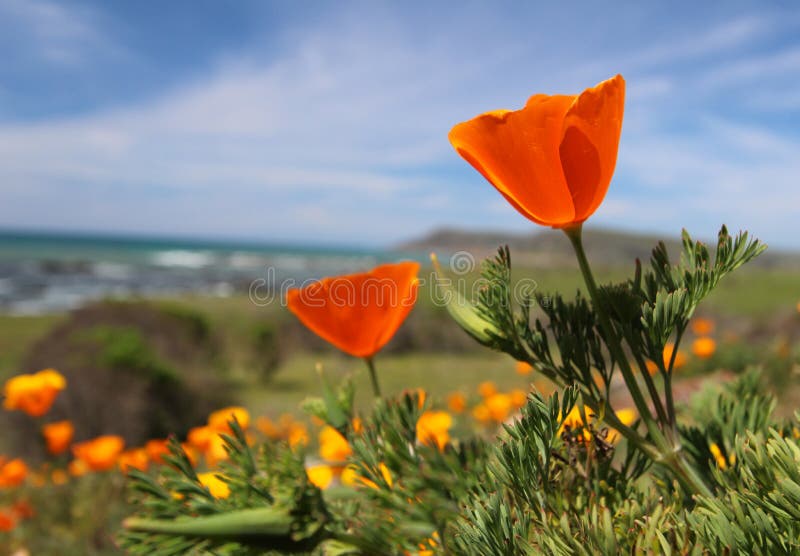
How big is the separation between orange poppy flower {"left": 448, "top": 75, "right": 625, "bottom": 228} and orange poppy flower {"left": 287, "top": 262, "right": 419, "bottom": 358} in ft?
0.89

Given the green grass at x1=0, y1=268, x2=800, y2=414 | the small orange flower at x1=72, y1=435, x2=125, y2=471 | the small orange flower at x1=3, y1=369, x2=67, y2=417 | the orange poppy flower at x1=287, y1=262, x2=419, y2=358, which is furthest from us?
the green grass at x1=0, y1=268, x2=800, y2=414

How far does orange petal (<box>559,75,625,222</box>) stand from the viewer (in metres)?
0.68

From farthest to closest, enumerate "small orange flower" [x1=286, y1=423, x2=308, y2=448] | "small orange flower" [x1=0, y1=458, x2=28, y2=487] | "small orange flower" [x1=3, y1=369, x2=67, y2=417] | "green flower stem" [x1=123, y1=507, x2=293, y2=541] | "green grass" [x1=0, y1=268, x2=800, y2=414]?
"green grass" [x1=0, y1=268, x2=800, y2=414] < "small orange flower" [x1=0, y1=458, x2=28, y2=487] < "small orange flower" [x1=3, y1=369, x2=67, y2=417] < "small orange flower" [x1=286, y1=423, x2=308, y2=448] < "green flower stem" [x1=123, y1=507, x2=293, y2=541]

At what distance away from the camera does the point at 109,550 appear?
2510 mm

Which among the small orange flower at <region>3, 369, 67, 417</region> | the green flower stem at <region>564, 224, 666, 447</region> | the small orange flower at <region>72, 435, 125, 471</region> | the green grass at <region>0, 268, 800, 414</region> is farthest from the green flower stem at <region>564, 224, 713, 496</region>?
the green grass at <region>0, 268, 800, 414</region>

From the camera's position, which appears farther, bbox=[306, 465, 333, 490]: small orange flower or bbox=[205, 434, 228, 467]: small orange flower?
bbox=[306, 465, 333, 490]: small orange flower

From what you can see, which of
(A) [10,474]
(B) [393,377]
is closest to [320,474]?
(A) [10,474]

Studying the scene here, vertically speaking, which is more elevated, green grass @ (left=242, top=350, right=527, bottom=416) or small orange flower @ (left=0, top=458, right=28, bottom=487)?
small orange flower @ (left=0, top=458, right=28, bottom=487)

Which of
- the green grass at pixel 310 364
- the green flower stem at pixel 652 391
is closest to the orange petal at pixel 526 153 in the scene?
the green flower stem at pixel 652 391

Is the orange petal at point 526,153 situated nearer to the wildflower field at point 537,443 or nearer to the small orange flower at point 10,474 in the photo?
the wildflower field at point 537,443

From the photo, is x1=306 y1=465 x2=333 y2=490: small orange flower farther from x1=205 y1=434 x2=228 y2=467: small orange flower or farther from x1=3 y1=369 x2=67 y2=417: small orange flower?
x1=3 y1=369 x2=67 y2=417: small orange flower

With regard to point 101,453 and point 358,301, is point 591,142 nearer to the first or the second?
point 358,301

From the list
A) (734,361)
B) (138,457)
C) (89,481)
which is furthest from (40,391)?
(734,361)

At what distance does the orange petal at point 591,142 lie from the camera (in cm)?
68
